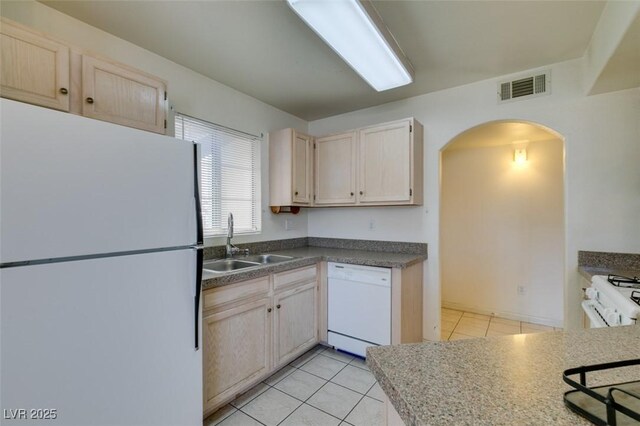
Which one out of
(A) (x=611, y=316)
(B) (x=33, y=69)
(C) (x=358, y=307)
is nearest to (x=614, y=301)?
(A) (x=611, y=316)

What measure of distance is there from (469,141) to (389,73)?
76.9 inches

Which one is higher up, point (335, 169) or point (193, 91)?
point (193, 91)

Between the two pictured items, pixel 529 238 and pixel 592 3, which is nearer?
pixel 592 3

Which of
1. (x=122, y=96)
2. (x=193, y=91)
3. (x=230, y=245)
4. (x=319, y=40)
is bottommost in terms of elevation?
(x=230, y=245)

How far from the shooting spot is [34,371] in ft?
3.25

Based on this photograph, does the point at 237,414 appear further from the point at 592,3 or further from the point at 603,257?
the point at 592,3

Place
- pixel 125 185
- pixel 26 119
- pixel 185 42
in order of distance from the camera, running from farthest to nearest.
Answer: pixel 185 42 → pixel 125 185 → pixel 26 119

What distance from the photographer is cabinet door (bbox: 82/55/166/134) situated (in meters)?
1.49

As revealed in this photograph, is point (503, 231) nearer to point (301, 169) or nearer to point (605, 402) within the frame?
point (301, 169)

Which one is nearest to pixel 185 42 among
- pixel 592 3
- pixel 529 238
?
pixel 592 3

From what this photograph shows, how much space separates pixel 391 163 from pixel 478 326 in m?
2.23

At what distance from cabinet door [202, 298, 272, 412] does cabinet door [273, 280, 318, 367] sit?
0.11m

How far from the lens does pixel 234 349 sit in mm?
1889

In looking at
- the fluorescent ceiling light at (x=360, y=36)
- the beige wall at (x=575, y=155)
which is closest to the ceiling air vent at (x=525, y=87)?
the beige wall at (x=575, y=155)
